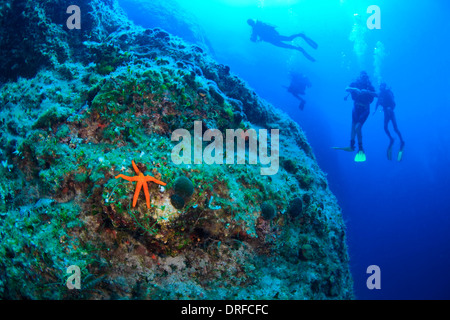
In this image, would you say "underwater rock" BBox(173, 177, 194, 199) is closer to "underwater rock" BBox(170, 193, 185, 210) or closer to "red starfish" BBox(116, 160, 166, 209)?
"underwater rock" BBox(170, 193, 185, 210)

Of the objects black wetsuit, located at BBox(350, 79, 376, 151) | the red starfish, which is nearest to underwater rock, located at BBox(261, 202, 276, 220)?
the red starfish

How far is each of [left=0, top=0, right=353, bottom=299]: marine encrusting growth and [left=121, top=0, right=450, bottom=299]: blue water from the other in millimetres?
22227

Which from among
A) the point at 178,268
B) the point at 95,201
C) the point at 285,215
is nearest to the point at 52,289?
the point at 95,201

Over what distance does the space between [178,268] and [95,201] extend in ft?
5.37

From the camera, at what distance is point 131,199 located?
3109 millimetres

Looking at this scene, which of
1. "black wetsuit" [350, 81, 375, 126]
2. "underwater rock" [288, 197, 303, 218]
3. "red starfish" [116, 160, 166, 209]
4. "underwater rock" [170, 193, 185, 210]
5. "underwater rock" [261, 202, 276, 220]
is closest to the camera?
"red starfish" [116, 160, 166, 209]

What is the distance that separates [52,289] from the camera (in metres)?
2.78

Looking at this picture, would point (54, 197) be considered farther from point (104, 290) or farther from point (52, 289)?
point (104, 290)

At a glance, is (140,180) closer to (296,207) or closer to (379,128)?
(296,207)

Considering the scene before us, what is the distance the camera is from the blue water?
1197 inches

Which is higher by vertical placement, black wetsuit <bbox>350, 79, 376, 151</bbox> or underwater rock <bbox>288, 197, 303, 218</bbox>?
black wetsuit <bbox>350, 79, 376, 151</bbox>

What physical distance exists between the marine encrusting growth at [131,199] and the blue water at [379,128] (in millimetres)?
22227

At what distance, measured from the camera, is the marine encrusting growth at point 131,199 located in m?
3.04

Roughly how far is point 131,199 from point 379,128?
252 feet
